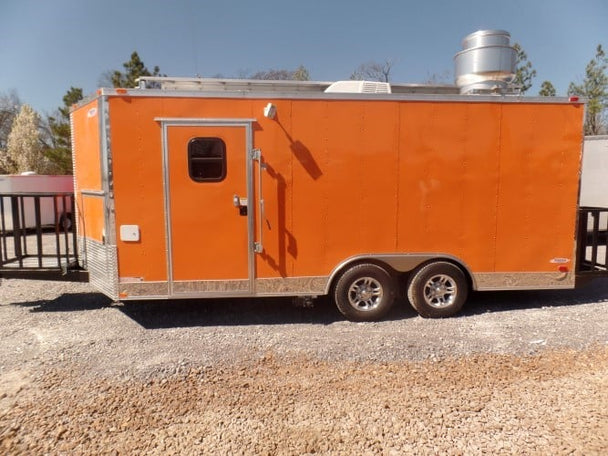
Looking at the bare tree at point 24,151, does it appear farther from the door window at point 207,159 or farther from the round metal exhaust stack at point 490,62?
the round metal exhaust stack at point 490,62

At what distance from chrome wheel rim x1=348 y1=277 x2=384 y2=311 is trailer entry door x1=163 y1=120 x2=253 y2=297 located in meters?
1.38

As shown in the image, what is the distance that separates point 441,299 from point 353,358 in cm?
191

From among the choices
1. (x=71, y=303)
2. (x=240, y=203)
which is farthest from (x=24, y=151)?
(x=240, y=203)

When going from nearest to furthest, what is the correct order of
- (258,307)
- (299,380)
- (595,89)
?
1. (299,380)
2. (258,307)
3. (595,89)

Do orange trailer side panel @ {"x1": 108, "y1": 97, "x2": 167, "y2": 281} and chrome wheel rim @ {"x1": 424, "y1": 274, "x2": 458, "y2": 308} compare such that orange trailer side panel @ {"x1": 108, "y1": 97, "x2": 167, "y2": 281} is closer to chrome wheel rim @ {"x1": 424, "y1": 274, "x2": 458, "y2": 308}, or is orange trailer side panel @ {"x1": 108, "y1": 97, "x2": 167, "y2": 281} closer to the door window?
the door window

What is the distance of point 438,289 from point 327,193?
6.45 ft

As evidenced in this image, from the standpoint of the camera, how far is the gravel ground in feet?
10.7

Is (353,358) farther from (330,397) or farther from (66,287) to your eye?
(66,287)

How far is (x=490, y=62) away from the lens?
6.02 meters

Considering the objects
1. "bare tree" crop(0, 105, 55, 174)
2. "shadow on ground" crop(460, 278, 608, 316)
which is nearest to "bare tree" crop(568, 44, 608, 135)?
"shadow on ground" crop(460, 278, 608, 316)

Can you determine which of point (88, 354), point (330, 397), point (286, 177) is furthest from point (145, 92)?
point (330, 397)

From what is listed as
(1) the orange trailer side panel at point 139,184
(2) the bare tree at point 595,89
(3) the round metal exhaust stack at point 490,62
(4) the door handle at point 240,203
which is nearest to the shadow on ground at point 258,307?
(1) the orange trailer side panel at point 139,184

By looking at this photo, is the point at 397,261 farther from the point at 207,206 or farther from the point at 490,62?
the point at 490,62

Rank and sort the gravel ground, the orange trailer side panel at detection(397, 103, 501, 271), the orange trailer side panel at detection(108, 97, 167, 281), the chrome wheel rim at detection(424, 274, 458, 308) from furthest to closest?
the chrome wheel rim at detection(424, 274, 458, 308) → the orange trailer side panel at detection(397, 103, 501, 271) → the orange trailer side panel at detection(108, 97, 167, 281) → the gravel ground
